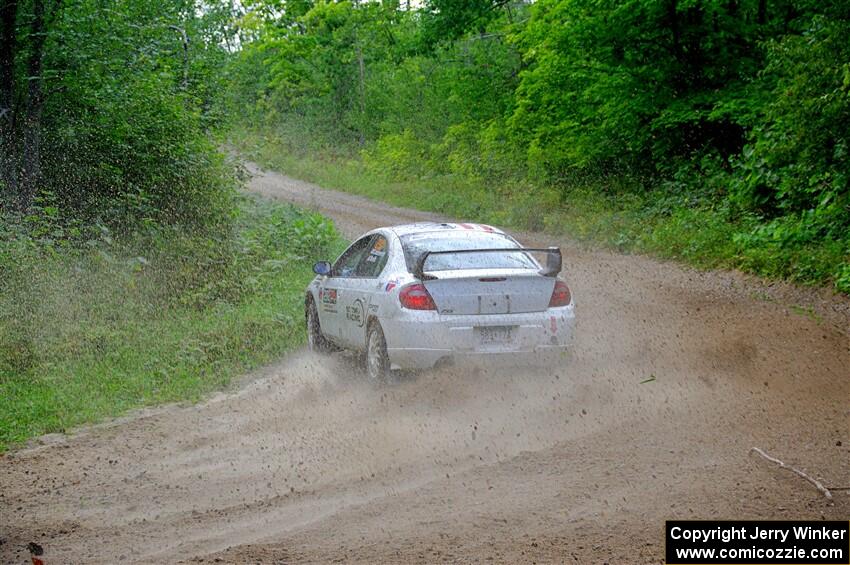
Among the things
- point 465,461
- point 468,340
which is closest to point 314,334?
point 468,340

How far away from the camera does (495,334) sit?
8867 mm

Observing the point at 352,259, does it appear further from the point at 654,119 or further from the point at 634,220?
the point at 654,119

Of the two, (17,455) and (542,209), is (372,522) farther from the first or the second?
(542,209)

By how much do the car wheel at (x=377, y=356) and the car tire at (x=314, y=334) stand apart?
6.48 ft

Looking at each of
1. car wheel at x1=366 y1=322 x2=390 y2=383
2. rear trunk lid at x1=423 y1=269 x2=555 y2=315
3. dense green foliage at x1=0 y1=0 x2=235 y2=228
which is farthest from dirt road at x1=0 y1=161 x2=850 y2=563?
dense green foliage at x1=0 y1=0 x2=235 y2=228

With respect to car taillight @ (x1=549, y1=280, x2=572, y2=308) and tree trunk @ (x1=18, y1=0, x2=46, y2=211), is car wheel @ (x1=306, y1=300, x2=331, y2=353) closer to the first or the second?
car taillight @ (x1=549, y1=280, x2=572, y2=308)

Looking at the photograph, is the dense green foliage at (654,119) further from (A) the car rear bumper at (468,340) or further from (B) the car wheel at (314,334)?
(B) the car wheel at (314,334)

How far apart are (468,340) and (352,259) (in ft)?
9.02

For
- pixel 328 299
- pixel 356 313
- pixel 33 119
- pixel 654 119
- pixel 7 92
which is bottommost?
pixel 328 299

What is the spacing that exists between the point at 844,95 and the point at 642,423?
26.4ft

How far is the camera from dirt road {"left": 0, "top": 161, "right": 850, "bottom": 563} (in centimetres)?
547

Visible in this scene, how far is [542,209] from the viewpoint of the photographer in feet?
81.6

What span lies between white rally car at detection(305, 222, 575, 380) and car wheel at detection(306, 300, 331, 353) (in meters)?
1.68

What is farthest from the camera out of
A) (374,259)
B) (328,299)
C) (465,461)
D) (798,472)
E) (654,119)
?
(654,119)
